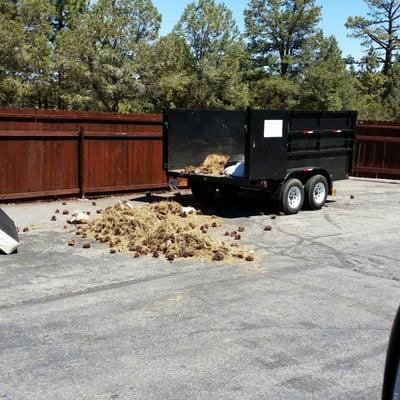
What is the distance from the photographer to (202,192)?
13.8 m

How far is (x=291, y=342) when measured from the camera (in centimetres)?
515

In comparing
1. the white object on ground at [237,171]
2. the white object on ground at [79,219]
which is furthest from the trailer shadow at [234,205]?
the white object on ground at [79,219]

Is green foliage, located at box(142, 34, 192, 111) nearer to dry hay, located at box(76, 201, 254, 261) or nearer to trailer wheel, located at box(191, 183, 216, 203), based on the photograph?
trailer wheel, located at box(191, 183, 216, 203)

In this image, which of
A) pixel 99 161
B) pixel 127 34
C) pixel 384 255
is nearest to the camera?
pixel 384 255

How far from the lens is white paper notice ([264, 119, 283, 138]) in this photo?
463 inches

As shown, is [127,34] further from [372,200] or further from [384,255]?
[384,255]

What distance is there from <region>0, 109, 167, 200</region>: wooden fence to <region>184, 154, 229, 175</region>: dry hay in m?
2.03

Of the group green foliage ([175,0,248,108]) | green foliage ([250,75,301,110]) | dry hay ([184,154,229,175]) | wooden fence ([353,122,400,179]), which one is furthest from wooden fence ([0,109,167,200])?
green foliage ([250,75,301,110])

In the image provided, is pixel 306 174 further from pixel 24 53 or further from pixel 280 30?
pixel 280 30

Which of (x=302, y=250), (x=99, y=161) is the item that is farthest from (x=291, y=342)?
(x=99, y=161)

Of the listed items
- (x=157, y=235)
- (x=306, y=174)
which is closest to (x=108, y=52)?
(x=306, y=174)

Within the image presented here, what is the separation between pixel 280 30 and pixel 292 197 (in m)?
40.8

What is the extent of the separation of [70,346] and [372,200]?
11513mm

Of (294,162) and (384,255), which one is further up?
(294,162)
